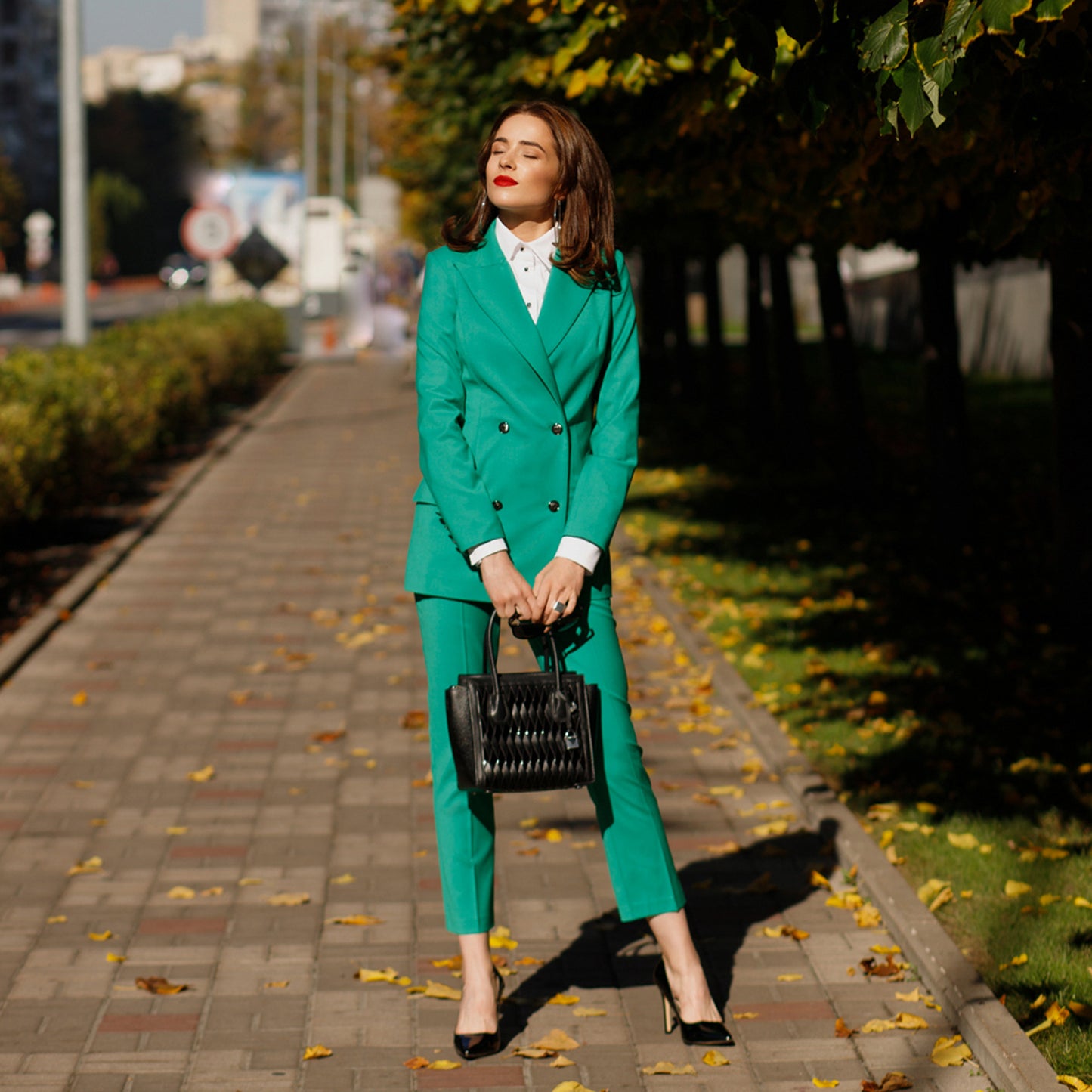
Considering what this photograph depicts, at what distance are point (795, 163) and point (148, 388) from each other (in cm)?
967

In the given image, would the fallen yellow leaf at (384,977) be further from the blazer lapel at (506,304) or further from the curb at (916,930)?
the blazer lapel at (506,304)

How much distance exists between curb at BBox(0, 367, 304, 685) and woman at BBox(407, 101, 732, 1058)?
484 centimetres

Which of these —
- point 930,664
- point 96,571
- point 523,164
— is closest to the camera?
point 523,164

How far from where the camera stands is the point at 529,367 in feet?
12.2

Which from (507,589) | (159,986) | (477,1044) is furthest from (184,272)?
(507,589)

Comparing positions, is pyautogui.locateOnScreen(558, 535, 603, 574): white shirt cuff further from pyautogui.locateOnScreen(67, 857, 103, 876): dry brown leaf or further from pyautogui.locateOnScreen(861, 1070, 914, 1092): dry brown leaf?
pyautogui.locateOnScreen(67, 857, 103, 876): dry brown leaf

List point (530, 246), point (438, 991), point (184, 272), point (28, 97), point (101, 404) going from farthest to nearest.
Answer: point (28, 97)
point (184, 272)
point (101, 404)
point (438, 991)
point (530, 246)

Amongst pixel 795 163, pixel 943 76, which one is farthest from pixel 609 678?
pixel 795 163

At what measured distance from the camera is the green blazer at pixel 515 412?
371 centimetres

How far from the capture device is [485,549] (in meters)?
3.61

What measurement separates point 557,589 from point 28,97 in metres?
127

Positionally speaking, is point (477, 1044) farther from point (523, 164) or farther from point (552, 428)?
point (523, 164)

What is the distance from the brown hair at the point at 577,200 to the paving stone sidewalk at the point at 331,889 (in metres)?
1.83

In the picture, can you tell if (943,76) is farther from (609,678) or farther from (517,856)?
(517,856)
